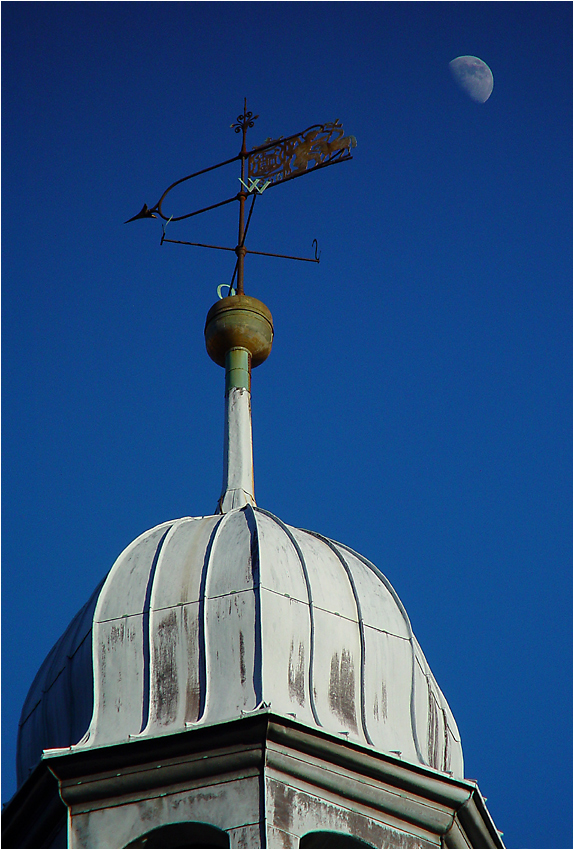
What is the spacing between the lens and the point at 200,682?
15656mm

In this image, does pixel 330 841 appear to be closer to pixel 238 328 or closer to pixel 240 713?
pixel 240 713

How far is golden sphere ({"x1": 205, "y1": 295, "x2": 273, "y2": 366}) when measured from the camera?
811 inches

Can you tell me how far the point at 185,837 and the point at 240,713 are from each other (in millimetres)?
1725

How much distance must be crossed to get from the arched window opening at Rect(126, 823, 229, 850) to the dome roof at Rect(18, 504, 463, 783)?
0.93 meters

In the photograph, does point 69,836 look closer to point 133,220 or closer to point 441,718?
point 441,718

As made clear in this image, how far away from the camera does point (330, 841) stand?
15.7m

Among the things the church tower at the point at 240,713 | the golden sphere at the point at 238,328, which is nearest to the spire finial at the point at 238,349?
the golden sphere at the point at 238,328

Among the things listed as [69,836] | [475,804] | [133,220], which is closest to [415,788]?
[475,804]

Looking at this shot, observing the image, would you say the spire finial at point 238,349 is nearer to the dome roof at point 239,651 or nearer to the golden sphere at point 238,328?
the golden sphere at point 238,328

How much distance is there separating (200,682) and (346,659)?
5.02ft

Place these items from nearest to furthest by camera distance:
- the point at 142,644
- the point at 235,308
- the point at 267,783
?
the point at 267,783 < the point at 142,644 < the point at 235,308

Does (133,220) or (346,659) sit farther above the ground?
(133,220)

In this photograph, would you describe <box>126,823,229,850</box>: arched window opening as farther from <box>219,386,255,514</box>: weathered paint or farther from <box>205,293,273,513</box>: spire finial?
<box>205,293,273,513</box>: spire finial

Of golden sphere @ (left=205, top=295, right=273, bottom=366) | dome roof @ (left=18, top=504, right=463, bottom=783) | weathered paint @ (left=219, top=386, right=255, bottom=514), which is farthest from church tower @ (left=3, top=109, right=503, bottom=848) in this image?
golden sphere @ (left=205, top=295, right=273, bottom=366)
